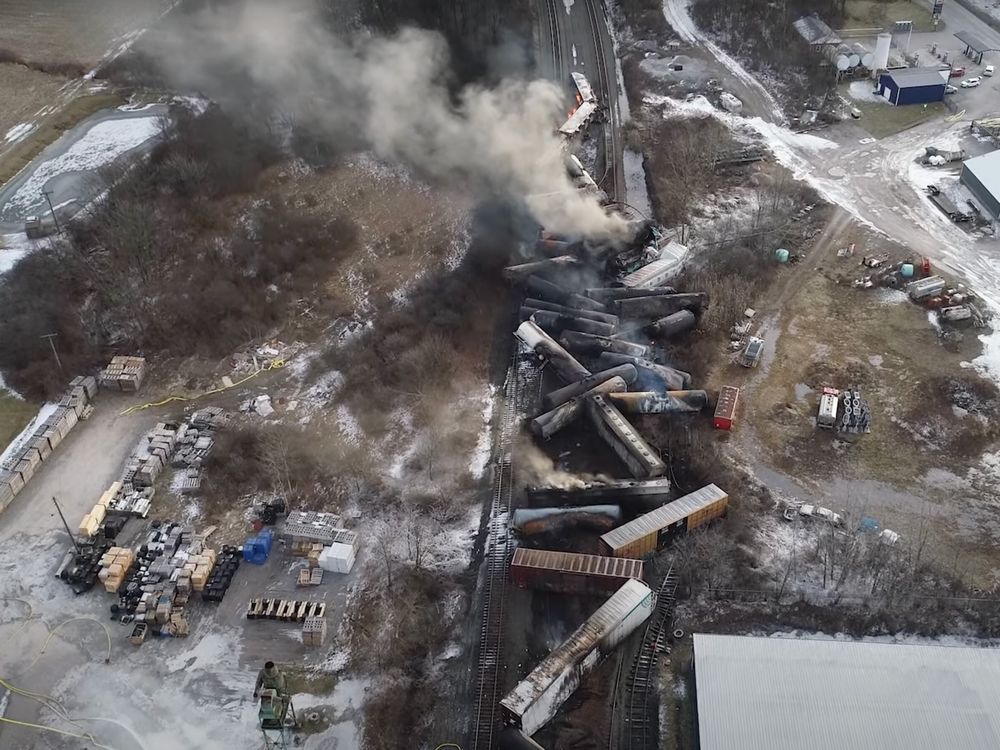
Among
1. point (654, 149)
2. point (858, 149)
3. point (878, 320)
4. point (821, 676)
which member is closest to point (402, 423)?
point (821, 676)

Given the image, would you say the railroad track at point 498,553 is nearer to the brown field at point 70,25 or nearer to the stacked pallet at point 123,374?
the stacked pallet at point 123,374

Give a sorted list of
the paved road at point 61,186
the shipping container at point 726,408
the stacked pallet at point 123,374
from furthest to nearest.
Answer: the paved road at point 61,186, the stacked pallet at point 123,374, the shipping container at point 726,408

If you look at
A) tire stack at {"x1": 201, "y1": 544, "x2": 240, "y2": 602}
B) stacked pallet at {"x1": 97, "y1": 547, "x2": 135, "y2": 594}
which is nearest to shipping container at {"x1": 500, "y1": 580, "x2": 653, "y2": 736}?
tire stack at {"x1": 201, "y1": 544, "x2": 240, "y2": 602}

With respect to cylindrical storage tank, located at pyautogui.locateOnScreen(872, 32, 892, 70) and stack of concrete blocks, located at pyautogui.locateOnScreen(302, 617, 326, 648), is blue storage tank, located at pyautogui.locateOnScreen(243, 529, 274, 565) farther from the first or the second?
cylindrical storage tank, located at pyautogui.locateOnScreen(872, 32, 892, 70)

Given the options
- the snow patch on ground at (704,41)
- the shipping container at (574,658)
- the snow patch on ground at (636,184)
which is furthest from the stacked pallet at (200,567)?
the snow patch on ground at (704,41)

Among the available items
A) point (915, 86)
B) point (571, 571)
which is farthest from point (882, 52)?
point (571, 571)

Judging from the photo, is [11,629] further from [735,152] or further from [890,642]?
[735,152]

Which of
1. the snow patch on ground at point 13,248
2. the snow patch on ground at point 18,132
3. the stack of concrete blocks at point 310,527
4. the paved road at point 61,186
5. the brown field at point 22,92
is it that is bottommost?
the stack of concrete blocks at point 310,527
